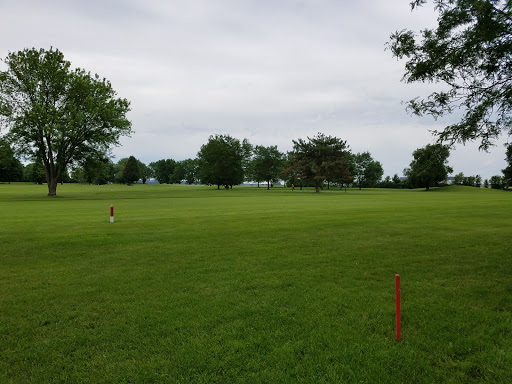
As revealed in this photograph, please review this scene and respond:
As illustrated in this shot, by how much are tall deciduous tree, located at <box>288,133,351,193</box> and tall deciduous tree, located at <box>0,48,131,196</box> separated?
38.5 meters

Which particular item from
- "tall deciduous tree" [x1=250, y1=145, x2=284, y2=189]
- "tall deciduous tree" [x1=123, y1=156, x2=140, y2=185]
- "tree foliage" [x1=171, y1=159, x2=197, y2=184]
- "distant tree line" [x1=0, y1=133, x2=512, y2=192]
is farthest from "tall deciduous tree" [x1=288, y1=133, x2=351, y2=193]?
"tree foliage" [x1=171, y1=159, x2=197, y2=184]

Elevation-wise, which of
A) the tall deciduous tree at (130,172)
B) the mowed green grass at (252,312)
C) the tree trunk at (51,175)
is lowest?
the mowed green grass at (252,312)

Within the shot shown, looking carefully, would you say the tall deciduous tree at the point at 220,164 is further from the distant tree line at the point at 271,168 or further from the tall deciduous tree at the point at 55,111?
the tall deciduous tree at the point at 55,111

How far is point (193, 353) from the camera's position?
4.30 meters

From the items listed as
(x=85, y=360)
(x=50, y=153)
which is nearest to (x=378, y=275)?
(x=85, y=360)

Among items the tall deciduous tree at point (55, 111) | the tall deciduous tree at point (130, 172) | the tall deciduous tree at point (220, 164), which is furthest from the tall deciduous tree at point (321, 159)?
the tall deciduous tree at point (130, 172)

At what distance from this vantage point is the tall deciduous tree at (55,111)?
4197 cm

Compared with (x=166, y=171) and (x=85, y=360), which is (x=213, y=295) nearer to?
(x=85, y=360)

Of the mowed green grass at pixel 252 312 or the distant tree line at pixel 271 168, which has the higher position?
the distant tree line at pixel 271 168

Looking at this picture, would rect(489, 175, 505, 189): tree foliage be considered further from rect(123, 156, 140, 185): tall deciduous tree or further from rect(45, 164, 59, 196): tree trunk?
rect(123, 156, 140, 185): tall deciduous tree

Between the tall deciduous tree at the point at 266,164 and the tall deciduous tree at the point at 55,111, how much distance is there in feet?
198

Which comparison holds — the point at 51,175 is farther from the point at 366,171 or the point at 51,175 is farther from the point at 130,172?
the point at 366,171

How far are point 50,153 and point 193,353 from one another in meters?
50.0

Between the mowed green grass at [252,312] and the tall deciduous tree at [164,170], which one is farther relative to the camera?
the tall deciduous tree at [164,170]
